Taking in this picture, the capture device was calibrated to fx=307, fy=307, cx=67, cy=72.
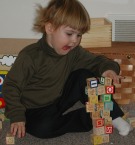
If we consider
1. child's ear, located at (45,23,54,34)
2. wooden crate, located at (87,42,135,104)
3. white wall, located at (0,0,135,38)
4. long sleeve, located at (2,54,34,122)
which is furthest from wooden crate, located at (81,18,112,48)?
long sleeve, located at (2,54,34,122)

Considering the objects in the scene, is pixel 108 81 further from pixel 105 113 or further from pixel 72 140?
pixel 72 140

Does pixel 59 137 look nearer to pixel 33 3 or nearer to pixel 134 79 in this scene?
pixel 134 79

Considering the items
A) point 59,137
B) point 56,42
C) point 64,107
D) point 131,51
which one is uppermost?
point 56,42

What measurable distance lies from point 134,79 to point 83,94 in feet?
1.28

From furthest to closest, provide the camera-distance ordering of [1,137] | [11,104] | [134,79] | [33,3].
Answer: [33,3]
[134,79]
[1,137]
[11,104]

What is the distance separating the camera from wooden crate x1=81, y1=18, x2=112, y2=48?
1713 millimetres

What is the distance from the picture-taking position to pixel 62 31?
1305 mm

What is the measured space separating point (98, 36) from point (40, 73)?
19.7 inches

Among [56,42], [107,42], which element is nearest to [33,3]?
[107,42]

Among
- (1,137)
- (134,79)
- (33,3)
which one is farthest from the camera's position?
(33,3)

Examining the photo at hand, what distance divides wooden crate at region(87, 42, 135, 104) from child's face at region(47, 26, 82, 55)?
0.38 m

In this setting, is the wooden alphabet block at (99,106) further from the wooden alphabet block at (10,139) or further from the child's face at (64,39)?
the wooden alphabet block at (10,139)

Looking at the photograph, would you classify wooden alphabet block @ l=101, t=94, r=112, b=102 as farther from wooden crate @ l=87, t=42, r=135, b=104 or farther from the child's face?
wooden crate @ l=87, t=42, r=135, b=104

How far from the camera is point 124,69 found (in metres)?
1.65
